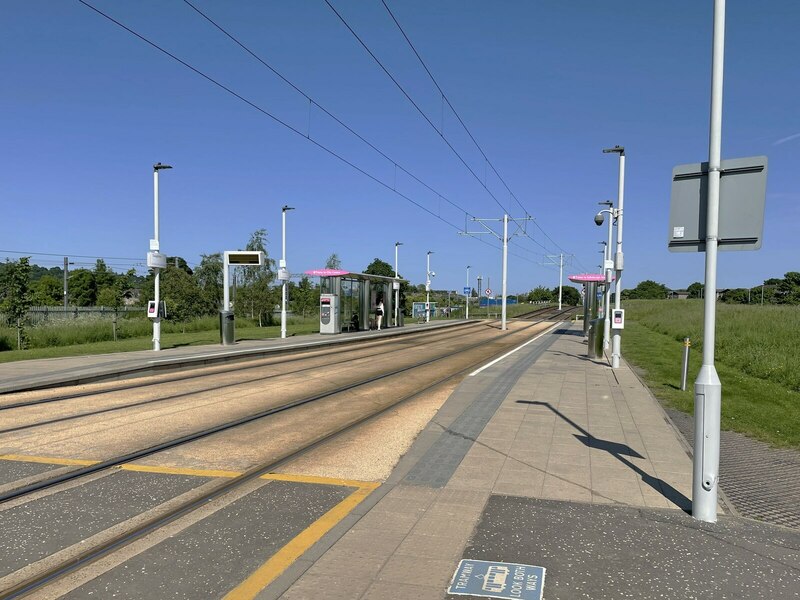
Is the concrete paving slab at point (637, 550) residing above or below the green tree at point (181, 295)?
below

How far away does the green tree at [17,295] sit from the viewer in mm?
22266

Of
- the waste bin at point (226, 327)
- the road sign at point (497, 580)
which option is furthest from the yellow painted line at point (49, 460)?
the waste bin at point (226, 327)

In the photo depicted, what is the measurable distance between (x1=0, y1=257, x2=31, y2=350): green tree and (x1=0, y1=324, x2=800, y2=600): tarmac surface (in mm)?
19580

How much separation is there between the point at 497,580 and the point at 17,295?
79.5 ft

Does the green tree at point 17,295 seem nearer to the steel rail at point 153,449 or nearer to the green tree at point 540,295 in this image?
the steel rail at point 153,449

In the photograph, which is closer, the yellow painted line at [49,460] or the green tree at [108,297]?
the yellow painted line at [49,460]

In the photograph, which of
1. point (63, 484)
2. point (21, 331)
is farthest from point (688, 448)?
point (21, 331)

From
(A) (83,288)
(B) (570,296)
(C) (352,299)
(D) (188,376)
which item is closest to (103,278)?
(A) (83,288)

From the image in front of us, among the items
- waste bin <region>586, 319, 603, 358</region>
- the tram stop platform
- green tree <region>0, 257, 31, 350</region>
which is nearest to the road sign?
the tram stop platform

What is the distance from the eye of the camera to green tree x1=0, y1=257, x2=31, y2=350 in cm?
2227

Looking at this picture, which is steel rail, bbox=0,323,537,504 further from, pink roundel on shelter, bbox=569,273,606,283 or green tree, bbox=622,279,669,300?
green tree, bbox=622,279,669,300

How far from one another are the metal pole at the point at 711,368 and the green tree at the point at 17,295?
23676 mm

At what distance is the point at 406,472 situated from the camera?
5953mm

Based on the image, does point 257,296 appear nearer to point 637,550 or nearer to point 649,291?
point 637,550
